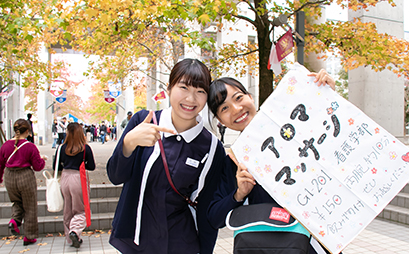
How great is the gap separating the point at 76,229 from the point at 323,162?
4734 mm

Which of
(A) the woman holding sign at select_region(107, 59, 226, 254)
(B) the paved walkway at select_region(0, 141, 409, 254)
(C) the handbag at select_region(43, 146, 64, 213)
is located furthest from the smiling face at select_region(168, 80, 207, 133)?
(C) the handbag at select_region(43, 146, 64, 213)

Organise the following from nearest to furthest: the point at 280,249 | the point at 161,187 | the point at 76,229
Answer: the point at 280,249, the point at 161,187, the point at 76,229

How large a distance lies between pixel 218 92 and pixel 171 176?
20.6 inches

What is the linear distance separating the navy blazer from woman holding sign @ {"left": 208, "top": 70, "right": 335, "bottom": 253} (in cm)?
12

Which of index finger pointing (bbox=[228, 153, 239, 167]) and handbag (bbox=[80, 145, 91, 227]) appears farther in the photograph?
handbag (bbox=[80, 145, 91, 227])

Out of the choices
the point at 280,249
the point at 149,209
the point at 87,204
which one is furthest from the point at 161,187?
the point at 87,204

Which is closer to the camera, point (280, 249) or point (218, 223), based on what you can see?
point (280, 249)

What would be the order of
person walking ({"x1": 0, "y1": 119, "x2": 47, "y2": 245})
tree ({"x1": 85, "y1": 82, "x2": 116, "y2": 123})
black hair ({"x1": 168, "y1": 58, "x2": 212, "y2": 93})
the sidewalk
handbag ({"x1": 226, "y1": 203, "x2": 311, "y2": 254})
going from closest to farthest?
handbag ({"x1": 226, "y1": 203, "x2": 311, "y2": 254})
black hair ({"x1": 168, "y1": 58, "x2": 212, "y2": 93})
the sidewalk
person walking ({"x1": 0, "y1": 119, "x2": 47, "y2": 245})
tree ({"x1": 85, "y1": 82, "x2": 116, "y2": 123})

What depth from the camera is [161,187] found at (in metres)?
1.79

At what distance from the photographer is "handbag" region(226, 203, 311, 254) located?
146cm

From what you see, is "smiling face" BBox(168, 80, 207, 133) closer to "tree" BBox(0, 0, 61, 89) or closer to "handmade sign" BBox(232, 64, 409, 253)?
"handmade sign" BBox(232, 64, 409, 253)

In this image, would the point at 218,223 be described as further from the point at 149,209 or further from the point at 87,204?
the point at 87,204

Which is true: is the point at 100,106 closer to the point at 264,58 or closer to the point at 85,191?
the point at 264,58

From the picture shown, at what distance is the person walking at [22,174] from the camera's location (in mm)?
5293
